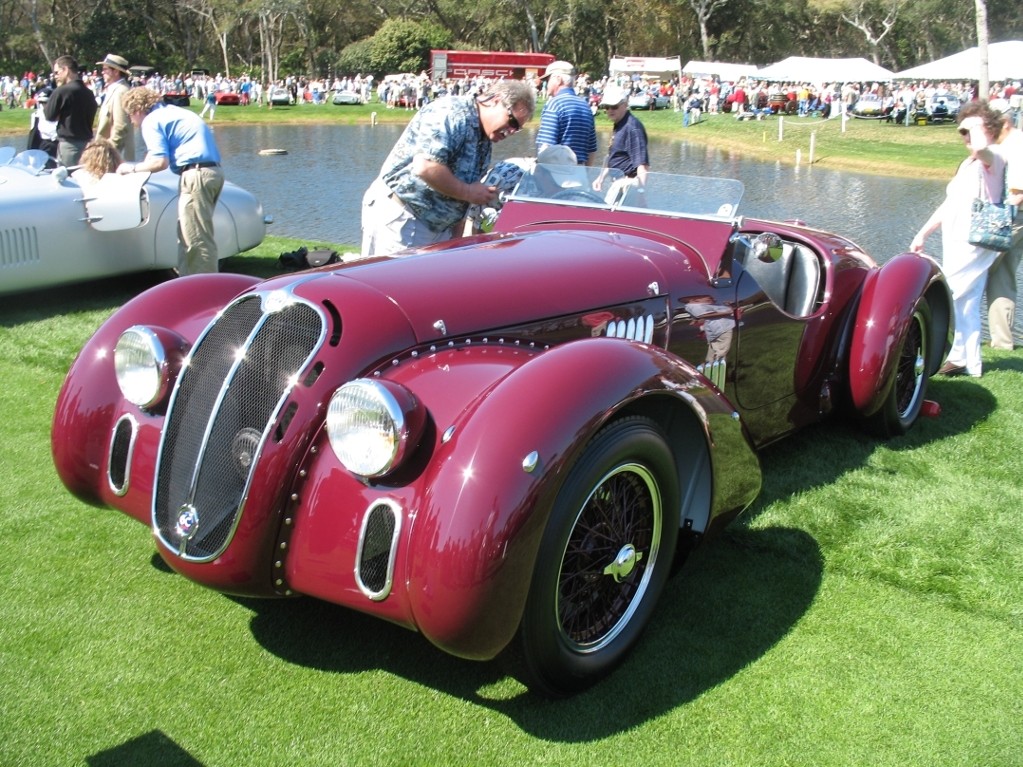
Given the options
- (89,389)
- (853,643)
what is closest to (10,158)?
(89,389)

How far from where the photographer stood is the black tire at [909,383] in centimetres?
497

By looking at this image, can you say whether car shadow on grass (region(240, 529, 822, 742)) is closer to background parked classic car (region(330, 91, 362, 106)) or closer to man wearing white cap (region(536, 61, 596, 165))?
man wearing white cap (region(536, 61, 596, 165))

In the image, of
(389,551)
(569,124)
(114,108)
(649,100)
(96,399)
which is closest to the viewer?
(389,551)

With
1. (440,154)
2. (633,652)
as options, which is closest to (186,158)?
(440,154)

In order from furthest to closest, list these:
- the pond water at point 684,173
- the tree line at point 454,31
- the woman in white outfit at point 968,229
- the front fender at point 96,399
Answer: the tree line at point 454,31, the pond water at point 684,173, the woman in white outfit at point 968,229, the front fender at point 96,399

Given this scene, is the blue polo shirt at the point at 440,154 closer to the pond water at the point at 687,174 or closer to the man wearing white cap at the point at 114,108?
the pond water at the point at 687,174

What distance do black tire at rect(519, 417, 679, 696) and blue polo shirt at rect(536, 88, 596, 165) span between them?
5131 mm

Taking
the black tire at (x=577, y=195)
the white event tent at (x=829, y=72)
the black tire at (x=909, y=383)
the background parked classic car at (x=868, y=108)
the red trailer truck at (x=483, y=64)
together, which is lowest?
the black tire at (x=909, y=383)

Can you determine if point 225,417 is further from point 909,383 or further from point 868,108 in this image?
point 868,108

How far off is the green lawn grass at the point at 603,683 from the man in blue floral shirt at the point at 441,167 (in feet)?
6.90

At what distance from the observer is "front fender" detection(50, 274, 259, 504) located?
3236 millimetres

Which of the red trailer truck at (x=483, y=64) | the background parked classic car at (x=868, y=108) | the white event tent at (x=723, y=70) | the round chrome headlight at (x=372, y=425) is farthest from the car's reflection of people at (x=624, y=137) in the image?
the white event tent at (x=723, y=70)

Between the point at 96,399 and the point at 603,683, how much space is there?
1969mm

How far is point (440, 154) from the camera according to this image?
4879mm
